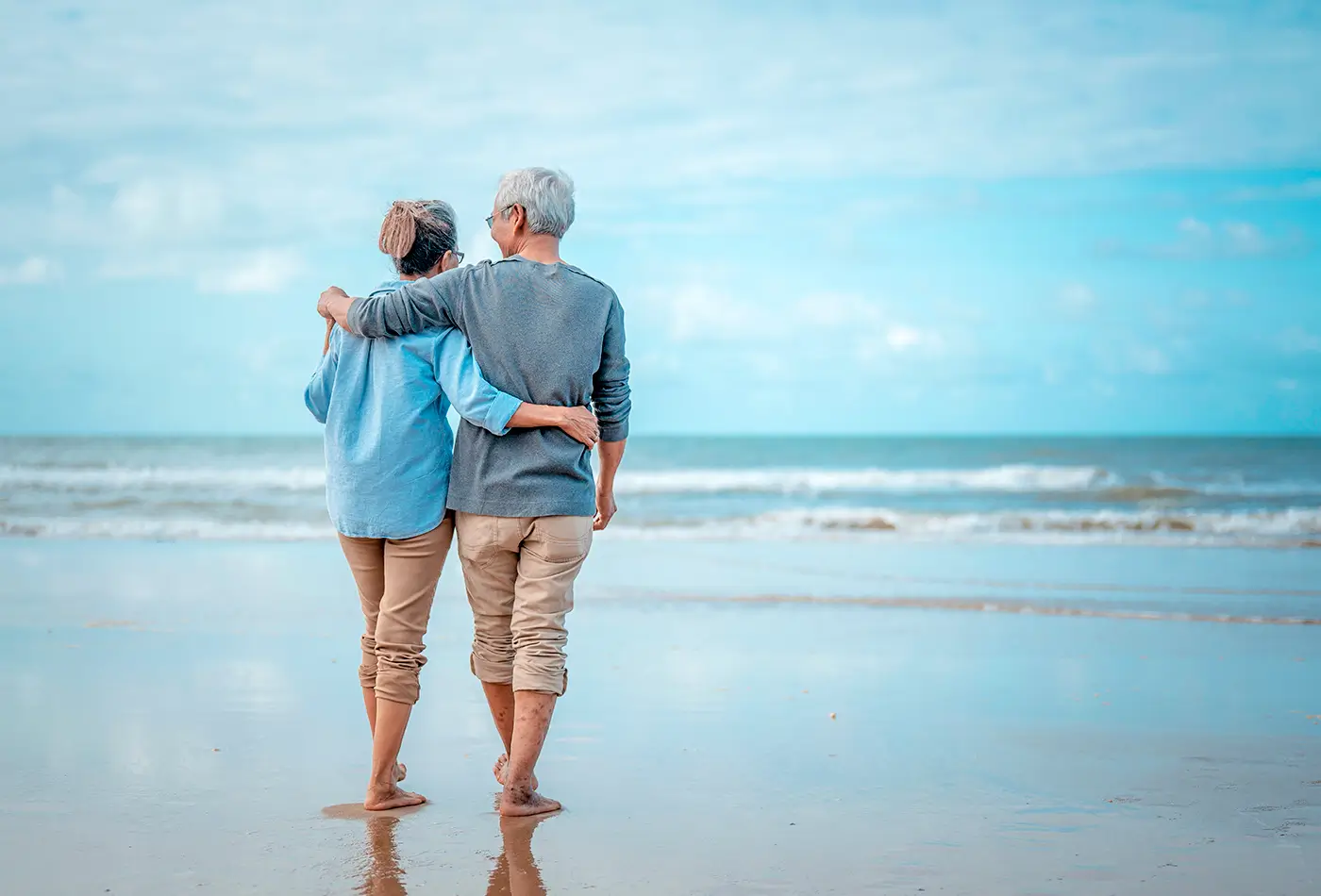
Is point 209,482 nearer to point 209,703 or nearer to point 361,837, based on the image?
point 209,703

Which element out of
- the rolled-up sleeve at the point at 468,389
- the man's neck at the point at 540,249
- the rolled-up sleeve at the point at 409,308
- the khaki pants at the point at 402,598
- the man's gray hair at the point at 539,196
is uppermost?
the man's gray hair at the point at 539,196

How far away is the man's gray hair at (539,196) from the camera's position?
291 centimetres

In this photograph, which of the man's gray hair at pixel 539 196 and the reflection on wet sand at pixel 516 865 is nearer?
the reflection on wet sand at pixel 516 865

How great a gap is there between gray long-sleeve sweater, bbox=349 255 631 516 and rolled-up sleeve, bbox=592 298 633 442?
86 mm

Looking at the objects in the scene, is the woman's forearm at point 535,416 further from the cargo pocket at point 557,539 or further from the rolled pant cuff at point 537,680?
the rolled pant cuff at point 537,680

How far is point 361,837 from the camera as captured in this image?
109 inches

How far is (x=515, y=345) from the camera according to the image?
9.35 ft

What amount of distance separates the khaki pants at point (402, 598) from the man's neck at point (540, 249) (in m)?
0.73

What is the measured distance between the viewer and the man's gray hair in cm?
291

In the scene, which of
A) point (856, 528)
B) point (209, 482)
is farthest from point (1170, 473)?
point (209, 482)

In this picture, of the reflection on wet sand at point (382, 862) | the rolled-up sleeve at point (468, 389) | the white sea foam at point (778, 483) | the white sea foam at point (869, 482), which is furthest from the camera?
the white sea foam at point (869, 482)

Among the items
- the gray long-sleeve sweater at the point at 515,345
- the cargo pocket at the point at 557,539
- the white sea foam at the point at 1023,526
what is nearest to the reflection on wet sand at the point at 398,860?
the cargo pocket at the point at 557,539

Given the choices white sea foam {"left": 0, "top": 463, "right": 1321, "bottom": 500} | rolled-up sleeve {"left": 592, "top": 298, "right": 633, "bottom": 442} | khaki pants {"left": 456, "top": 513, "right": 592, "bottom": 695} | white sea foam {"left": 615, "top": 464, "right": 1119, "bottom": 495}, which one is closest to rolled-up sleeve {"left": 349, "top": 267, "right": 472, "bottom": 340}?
rolled-up sleeve {"left": 592, "top": 298, "right": 633, "bottom": 442}

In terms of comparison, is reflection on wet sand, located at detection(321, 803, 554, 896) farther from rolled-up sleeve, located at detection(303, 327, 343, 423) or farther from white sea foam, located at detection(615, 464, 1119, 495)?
white sea foam, located at detection(615, 464, 1119, 495)
